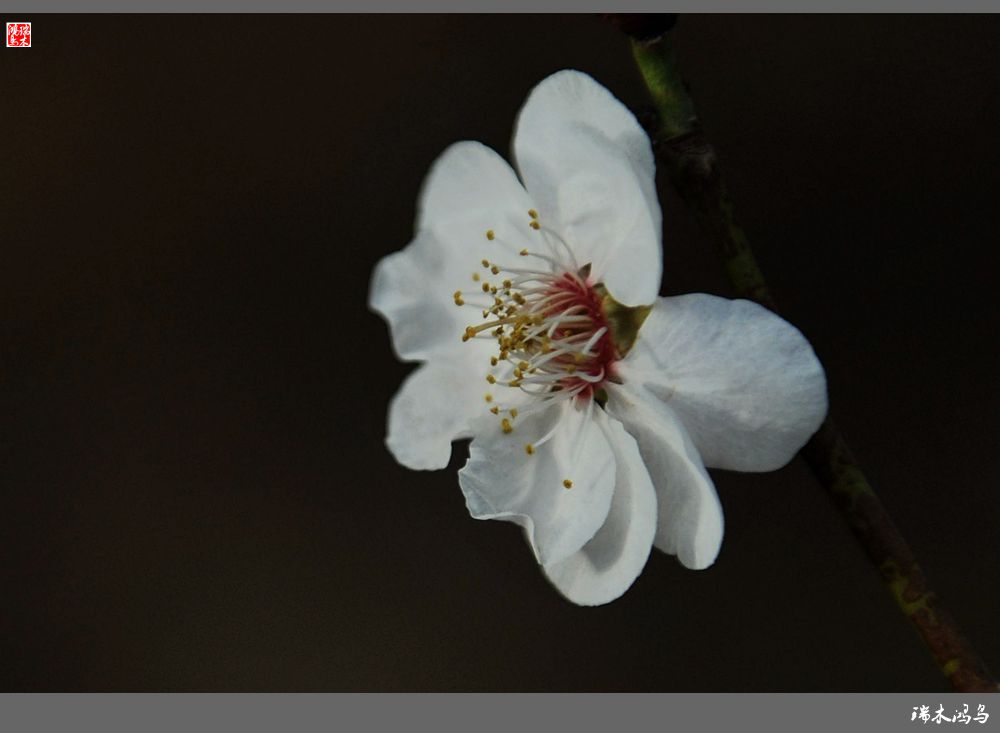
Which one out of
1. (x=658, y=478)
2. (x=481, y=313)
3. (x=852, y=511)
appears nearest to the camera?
(x=852, y=511)

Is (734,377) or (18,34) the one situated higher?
(18,34)

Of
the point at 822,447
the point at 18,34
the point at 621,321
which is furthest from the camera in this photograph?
the point at 18,34

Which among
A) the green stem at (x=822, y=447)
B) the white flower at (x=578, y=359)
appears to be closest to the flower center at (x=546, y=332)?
the white flower at (x=578, y=359)

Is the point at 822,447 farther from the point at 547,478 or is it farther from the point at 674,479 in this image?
the point at 547,478

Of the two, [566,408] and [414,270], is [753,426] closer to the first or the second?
[566,408]

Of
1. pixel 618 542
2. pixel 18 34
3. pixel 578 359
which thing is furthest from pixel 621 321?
pixel 18 34

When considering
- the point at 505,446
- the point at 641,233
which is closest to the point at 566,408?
the point at 505,446

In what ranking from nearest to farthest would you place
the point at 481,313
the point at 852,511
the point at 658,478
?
1. the point at 852,511
2. the point at 658,478
3. the point at 481,313
